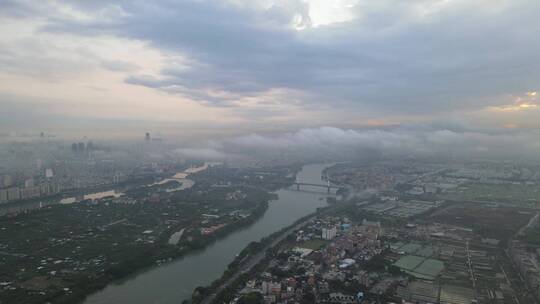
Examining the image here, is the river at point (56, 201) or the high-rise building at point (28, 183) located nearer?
the river at point (56, 201)

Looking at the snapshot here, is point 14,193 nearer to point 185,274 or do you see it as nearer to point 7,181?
point 7,181

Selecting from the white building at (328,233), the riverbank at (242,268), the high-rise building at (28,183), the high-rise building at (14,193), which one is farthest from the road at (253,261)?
the high-rise building at (28,183)

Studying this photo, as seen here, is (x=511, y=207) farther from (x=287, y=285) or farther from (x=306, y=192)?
(x=287, y=285)

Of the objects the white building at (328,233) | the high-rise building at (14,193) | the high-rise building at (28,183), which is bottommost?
the white building at (328,233)

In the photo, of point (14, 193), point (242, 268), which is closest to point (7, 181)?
→ point (14, 193)

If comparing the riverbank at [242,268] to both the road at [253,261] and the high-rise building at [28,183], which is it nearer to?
the road at [253,261]

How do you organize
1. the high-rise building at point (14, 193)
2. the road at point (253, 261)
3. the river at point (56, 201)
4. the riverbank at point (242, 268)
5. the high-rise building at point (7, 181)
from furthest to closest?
the high-rise building at point (7, 181) < the high-rise building at point (14, 193) < the river at point (56, 201) < the road at point (253, 261) < the riverbank at point (242, 268)

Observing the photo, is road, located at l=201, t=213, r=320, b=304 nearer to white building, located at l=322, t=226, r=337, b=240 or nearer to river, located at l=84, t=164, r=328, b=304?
river, located at l=84, t=164, r=328, b=304

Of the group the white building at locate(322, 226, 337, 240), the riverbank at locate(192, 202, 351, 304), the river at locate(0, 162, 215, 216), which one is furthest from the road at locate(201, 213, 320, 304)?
the river at locate(0, 162, 215, 216)

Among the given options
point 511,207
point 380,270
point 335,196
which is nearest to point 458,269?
point 380,270
